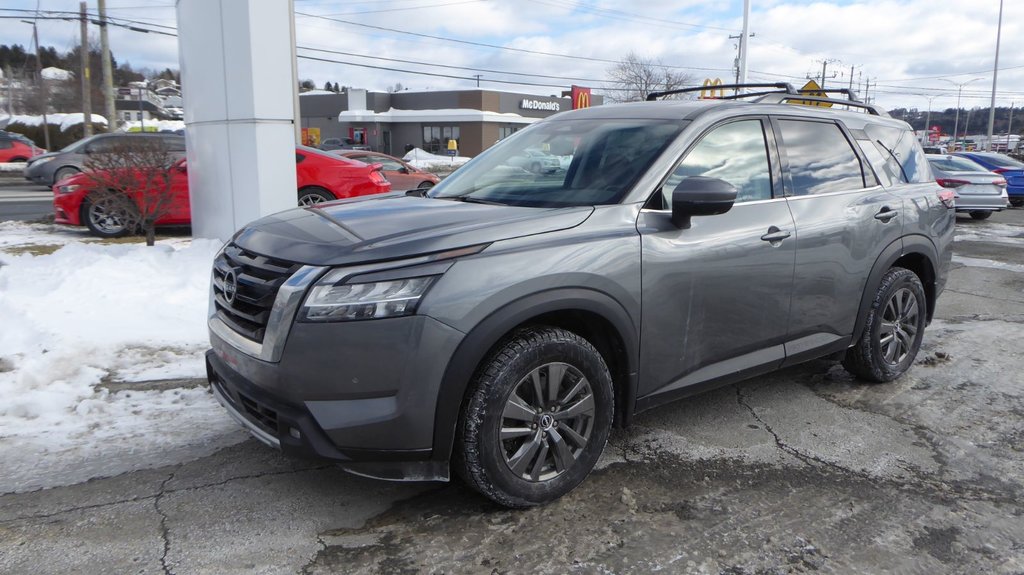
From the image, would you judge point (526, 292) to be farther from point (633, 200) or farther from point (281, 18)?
point (281, 18)

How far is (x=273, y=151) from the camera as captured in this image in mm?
8383

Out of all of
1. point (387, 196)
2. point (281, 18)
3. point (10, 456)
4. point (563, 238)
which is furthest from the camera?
point (281, 18)

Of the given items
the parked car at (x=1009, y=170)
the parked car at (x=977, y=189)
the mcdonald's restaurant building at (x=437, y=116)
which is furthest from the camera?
the mcdonald's restaurant building at (x=437, y=116)

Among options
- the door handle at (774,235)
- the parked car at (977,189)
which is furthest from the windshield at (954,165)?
the door handle at (774,235)

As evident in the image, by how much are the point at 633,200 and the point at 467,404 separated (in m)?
1.25

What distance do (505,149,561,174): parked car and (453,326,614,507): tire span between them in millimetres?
1097

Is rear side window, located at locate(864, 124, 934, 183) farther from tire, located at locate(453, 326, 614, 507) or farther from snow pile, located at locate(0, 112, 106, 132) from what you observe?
snow pile, located at locate(0, 112, 106, 132)

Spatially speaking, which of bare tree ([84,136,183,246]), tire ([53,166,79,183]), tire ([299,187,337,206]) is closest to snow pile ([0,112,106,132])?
tire ([53,166,79,183])

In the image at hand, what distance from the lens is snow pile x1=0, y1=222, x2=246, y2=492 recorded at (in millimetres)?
3797

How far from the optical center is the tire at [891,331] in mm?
4840

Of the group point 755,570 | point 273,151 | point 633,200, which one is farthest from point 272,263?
point 273,151

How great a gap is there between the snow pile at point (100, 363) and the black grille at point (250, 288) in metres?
1.00

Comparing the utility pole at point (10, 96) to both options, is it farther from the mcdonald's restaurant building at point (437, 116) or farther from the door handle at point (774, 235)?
the door handle at point (774, 235)

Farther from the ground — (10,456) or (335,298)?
(335,298)
